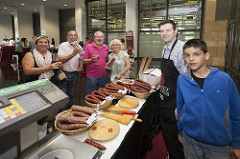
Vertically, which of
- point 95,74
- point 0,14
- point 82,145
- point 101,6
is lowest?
point 82,145

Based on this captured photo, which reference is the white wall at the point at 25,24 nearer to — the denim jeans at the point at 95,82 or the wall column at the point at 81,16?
the wall column at the point at 81,16

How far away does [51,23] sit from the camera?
12.6 metres

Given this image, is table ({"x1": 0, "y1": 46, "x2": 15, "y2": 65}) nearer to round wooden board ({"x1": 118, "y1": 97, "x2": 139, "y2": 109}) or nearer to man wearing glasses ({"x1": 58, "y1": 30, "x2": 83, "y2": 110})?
man wearing glasses ({"x1": 58, "y1": 30, "x2": 83, "y2": 110})

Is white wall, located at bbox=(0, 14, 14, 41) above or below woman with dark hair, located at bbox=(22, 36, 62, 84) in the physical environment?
above

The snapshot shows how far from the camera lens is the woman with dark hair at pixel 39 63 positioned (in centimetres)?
213

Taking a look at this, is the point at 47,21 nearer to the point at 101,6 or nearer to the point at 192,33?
the point at 101,6

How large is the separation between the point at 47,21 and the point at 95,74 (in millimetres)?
11727

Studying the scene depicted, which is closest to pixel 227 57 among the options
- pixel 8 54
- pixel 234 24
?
pixel 234 24

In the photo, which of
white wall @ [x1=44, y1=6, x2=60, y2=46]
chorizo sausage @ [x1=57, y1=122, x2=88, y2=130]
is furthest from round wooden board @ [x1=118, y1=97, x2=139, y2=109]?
white wall @ [x1=44, y1=6, x2=60, y2=46]

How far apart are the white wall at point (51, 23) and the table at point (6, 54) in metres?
3.76

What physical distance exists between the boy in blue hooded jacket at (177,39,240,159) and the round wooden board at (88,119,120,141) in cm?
60

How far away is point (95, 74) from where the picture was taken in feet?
9.30

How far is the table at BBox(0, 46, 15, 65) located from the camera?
879cm

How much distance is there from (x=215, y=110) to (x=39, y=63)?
222cm
